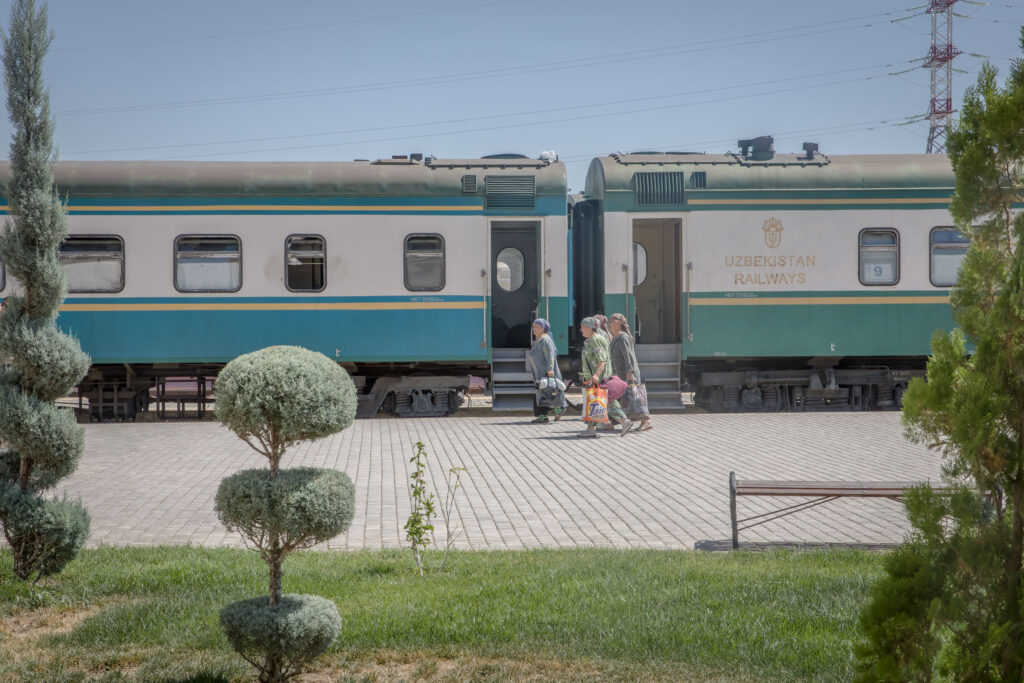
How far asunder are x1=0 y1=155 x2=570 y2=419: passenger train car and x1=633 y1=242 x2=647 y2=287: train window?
2111 mm

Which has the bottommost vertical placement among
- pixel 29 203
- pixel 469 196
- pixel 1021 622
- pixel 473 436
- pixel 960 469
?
pixel 473 436

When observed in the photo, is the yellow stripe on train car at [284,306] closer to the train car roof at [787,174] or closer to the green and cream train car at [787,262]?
the green and cream train car at [787,262]

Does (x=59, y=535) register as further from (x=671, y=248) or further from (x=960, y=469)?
(x=671, y=248)

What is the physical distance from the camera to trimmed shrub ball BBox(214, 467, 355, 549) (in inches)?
172

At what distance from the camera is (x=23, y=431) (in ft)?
20.1

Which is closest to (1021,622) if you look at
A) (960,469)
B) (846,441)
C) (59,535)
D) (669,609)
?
(960,469)

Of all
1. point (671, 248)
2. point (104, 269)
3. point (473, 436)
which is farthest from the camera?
point (671, 248)

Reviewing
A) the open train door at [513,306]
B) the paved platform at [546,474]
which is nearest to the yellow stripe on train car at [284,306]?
the open train door at [513,306]

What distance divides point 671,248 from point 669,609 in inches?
525

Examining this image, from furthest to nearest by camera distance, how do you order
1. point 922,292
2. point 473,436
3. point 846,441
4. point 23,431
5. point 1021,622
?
point 922,292 → point 473,436 → point 846,441 → point 23,431 → point 1021,622

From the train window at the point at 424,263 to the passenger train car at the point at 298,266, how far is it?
0.02 metres

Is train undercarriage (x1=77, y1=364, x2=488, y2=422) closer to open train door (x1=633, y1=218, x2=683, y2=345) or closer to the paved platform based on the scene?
the paved platform

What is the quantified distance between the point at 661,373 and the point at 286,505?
44.6 feet

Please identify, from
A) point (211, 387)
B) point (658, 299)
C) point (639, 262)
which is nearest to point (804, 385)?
point (658, 299)
